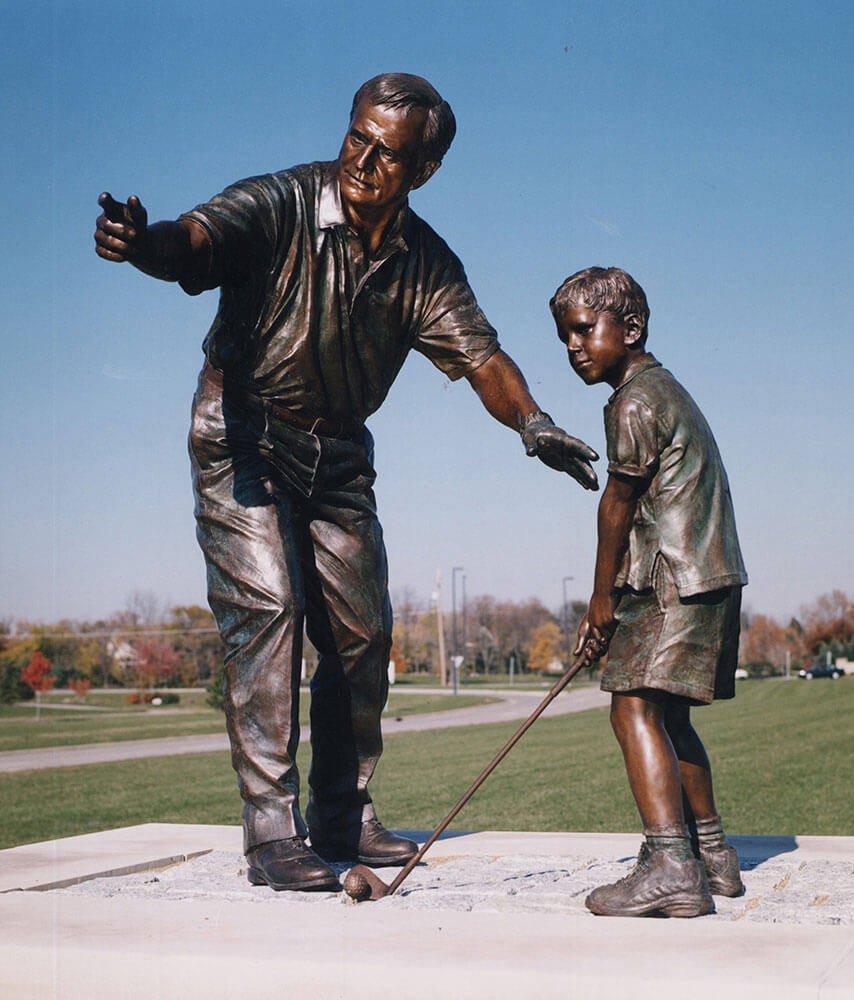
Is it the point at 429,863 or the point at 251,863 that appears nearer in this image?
the point at 251,863

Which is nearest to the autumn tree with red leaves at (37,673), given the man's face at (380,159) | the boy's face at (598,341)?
the man's face at (380,159)

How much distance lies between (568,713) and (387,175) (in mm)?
29977

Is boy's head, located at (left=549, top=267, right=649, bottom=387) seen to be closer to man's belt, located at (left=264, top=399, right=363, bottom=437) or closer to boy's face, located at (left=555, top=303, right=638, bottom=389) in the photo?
boy's face, located at (left=555, top=303, right=638, bottom=389)

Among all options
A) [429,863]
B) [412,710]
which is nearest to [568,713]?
[412,710]

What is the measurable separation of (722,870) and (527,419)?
1.63 metres

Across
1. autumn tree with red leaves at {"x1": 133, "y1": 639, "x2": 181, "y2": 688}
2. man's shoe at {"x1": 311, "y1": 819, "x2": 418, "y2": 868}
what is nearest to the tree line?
autumn tree with red leaves at {"x1": 133, "y1": 639, "x2": 181, "y2": 688}

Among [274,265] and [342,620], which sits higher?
[274,265]

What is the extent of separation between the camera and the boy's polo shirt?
391 cm

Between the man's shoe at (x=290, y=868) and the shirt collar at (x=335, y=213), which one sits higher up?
the shirt collar at (x=335, y=213)

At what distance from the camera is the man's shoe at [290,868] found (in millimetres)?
4219

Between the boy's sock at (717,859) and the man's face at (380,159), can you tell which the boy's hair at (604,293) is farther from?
the boy's sock at (717,859)

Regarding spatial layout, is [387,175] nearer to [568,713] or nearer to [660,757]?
[660,757]

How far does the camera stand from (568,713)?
33469mm

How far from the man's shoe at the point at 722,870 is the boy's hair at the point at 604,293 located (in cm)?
166
